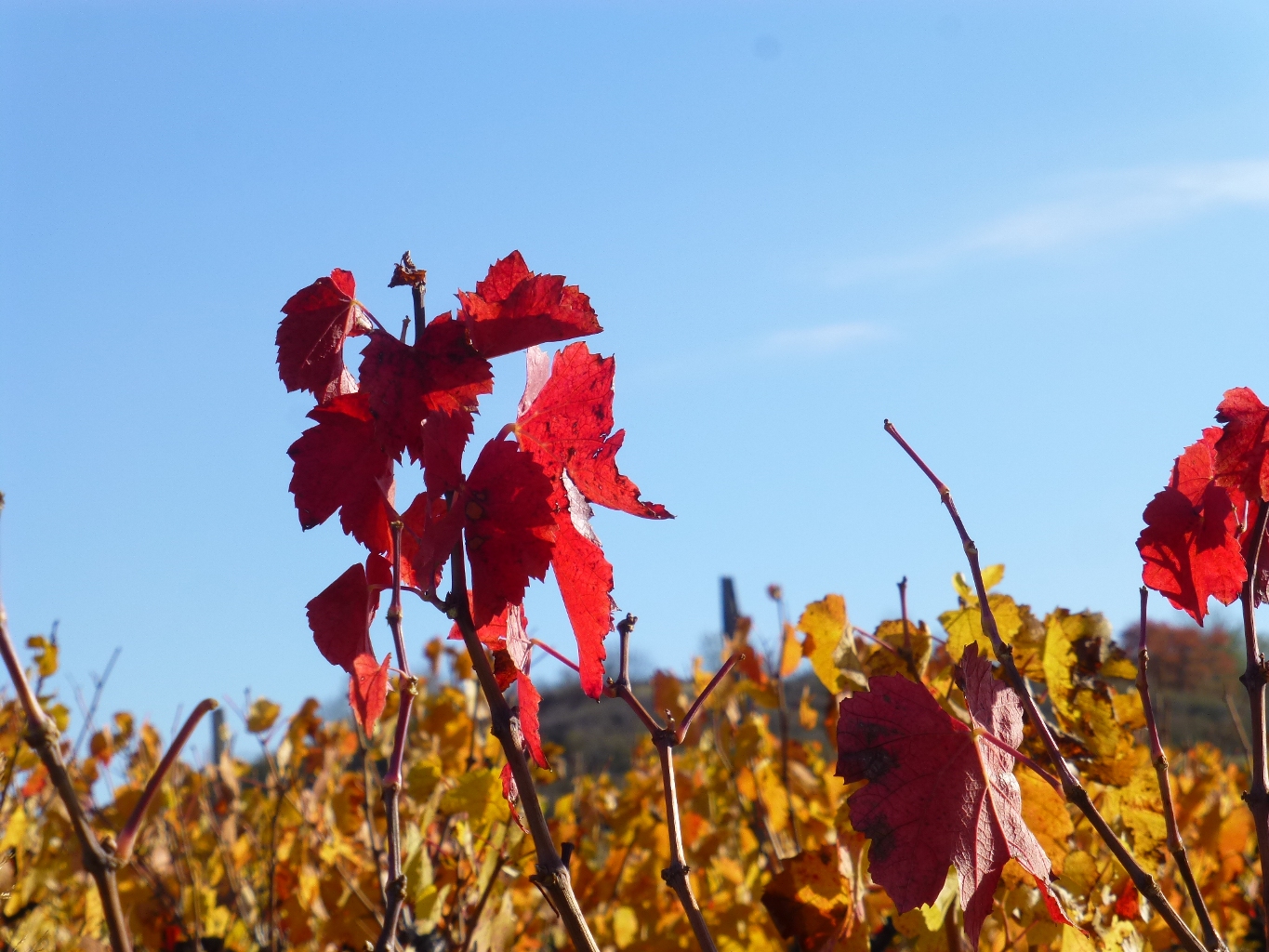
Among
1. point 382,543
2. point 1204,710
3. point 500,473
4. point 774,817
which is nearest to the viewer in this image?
point 500,473

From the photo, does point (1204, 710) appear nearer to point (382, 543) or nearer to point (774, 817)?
point (774, 817)

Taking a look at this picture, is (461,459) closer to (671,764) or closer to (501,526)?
(501,526)

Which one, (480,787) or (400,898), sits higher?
(480,787)

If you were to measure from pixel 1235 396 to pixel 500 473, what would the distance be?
676 millimetres

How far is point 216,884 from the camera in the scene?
421 centimetres

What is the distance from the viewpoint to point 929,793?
922 millimetres

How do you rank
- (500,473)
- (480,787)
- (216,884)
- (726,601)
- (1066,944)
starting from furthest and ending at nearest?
(726,601) → (216,884) → (480,787) → (1066,944) → (500,473)

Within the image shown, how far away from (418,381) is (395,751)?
337mm

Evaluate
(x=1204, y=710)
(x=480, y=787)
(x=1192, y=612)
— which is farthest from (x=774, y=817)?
(x=1204, y=710)

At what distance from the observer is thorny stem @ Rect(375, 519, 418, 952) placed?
896mm

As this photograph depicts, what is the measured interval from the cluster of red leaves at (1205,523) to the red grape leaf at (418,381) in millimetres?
637

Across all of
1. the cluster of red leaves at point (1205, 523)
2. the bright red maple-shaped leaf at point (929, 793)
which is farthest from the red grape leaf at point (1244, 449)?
the bright red maple-shaped leaf at point (929, 793)

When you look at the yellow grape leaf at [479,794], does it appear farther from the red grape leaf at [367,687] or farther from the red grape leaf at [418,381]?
the red grape leaf at [418,381]

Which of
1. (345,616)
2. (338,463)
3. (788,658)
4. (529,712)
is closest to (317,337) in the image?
(338,463)
